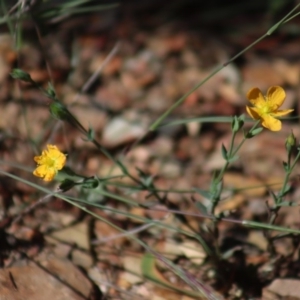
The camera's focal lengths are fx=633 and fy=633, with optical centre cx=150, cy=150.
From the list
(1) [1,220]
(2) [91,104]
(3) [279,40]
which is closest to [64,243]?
(1) [1,220]

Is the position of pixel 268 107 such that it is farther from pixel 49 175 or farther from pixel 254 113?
pixel 49 175

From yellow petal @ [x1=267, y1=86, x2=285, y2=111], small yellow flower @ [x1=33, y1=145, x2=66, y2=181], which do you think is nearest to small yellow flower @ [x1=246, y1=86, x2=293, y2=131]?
yellow petal @ [x1=267, y1=86, x2=285, y2=111]

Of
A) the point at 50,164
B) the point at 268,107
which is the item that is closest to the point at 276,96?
the point at 268,107

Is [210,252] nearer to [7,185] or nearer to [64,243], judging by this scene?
[64,243]

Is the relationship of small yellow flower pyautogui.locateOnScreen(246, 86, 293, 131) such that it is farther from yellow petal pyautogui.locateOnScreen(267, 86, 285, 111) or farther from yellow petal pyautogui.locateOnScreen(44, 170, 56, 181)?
yellow petal pyautogui.locateOnScreen(44, 170, 56, 181)

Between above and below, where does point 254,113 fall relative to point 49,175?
above

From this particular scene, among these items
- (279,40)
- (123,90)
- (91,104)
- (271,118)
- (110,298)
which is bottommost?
(110,298)
